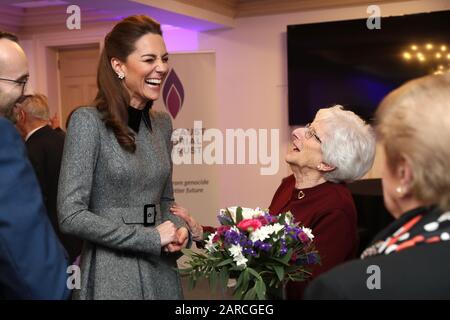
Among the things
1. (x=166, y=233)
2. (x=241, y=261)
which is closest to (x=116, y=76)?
(x=166, y=233)

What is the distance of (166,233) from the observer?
1770 mm

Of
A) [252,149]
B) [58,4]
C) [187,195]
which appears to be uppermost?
[58,4]

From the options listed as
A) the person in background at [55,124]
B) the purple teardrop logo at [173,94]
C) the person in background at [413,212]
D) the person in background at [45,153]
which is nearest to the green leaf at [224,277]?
the person in background at [413,212]

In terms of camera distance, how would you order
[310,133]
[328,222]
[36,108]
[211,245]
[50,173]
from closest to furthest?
[211,245], [328,222], [310,133], [50,173], [36,108]

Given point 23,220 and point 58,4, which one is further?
point 58,4

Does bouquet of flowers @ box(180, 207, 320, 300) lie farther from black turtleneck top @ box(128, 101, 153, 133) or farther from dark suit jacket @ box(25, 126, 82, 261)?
dark suit jacket @ box(25, 126, 82, 261)

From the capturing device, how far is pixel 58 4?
269 inches

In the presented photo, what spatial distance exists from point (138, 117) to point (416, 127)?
3.63 feet

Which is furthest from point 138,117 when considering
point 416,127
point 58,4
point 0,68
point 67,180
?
point 58,4

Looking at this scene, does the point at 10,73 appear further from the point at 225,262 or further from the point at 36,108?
the point at 36,108

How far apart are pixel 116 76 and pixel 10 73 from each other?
1.57 ft

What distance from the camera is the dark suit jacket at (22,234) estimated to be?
43.8 inches

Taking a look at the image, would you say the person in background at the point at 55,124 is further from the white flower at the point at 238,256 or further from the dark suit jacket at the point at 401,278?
the dark suit jacket at the point at 401,278
